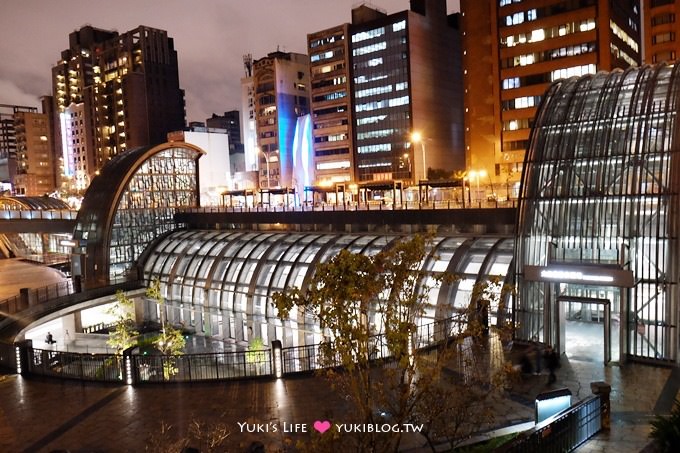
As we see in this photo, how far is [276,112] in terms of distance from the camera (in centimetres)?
14888

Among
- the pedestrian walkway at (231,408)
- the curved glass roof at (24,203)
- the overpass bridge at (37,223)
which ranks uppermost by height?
the curved glass roof at (24,203)

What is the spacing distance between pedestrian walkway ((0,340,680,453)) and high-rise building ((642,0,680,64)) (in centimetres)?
11534

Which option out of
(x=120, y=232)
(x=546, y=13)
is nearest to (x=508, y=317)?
(x=120, y=232)

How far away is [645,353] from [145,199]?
1871 inches

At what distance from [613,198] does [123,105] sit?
539 ft

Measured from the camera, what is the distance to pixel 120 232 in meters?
55.8

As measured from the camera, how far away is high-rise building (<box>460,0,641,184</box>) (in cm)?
8783

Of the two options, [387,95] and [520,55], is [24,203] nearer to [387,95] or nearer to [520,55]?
[387,95]

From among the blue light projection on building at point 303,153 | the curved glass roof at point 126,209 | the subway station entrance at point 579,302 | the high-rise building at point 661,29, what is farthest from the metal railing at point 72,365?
the high-rise building at point 661,29

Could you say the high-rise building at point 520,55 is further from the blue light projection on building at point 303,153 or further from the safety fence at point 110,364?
the safety fence at point 110,364

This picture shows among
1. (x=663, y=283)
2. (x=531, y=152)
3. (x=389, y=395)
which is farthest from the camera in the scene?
(x=531, y=152)

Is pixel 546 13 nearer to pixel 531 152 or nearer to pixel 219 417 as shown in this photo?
pixel 531 152

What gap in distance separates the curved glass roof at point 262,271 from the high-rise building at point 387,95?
76912 millimetres

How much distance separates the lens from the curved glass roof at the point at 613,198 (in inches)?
977
